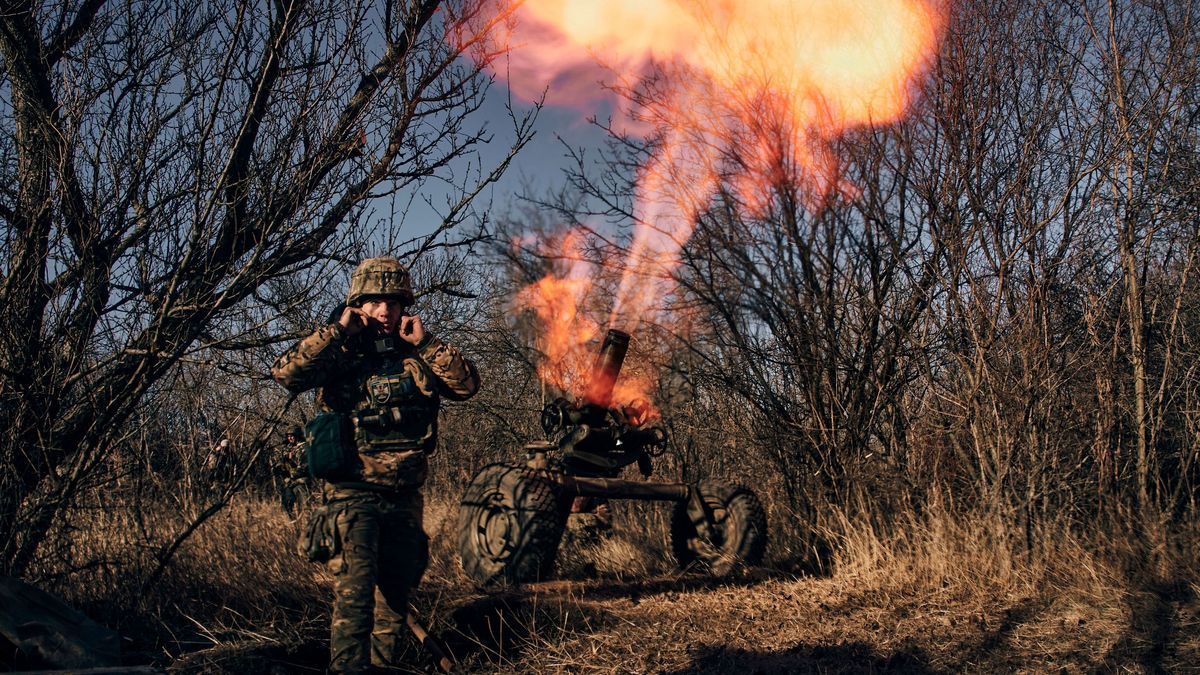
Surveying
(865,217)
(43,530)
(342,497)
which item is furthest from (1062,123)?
(43,530)

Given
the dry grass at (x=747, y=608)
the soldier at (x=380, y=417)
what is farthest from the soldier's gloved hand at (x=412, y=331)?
the dry grass at (x=747, y=608)

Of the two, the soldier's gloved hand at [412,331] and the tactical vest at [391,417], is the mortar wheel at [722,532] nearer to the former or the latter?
the tactical vest at [391,417]

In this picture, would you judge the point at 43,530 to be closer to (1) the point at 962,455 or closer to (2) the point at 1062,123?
(1) the point at 962,455

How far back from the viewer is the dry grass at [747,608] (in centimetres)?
490

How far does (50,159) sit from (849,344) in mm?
6498

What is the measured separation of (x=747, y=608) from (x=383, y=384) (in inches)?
117

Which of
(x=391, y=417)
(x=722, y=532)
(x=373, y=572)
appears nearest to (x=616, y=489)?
(x=722, y=532)

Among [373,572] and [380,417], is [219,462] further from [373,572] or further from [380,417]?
[373,572]

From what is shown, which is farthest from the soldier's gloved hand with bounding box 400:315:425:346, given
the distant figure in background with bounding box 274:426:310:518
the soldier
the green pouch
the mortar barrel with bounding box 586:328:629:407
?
the mortar barrel with bounding box 586:328:629:407

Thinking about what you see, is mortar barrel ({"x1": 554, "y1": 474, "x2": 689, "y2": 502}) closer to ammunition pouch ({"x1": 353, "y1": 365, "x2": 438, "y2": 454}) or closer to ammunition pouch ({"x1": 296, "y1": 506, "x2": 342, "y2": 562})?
ammunition pouch ({"x1": 353, "y1": 365, "x2": 438, "y2": 454})

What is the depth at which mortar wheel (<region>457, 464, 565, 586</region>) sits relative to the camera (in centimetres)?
709

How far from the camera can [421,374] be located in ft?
16.5

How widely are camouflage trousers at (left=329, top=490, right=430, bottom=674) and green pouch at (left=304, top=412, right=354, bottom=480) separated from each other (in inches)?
6.3

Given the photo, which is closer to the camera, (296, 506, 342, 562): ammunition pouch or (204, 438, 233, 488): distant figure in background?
(296, 506, 342, 562): ammunition pouch
